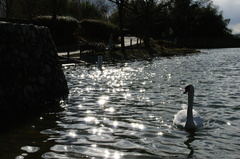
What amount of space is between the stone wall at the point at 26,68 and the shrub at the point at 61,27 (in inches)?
1081

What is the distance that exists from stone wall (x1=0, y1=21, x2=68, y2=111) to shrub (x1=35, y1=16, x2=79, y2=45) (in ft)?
90.1

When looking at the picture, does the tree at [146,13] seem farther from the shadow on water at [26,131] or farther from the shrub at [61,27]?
the shadow on water at [26,131]

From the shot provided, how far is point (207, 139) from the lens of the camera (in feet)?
22.0

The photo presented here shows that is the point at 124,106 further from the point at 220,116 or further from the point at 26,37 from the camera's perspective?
the point at 26,37

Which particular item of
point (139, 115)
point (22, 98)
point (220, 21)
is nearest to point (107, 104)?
point (139, 115)

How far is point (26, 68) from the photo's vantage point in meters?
9.22

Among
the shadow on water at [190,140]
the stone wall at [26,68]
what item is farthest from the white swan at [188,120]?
the stone wall at [26,68]

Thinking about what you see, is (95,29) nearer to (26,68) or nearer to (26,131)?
(26,68)

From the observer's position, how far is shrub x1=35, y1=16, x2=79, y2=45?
37500mm

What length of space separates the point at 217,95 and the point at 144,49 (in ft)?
95.2

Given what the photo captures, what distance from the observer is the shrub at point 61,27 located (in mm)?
37500

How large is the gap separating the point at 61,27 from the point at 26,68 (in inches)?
1192

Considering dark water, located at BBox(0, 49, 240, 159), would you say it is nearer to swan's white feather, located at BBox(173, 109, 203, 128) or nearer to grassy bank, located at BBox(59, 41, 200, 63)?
swan's white feather, located at BBox(173, 109, 203, 128)

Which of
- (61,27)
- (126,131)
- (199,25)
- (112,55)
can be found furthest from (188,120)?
(199,25)
